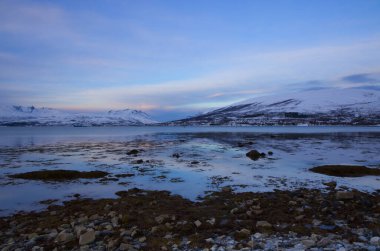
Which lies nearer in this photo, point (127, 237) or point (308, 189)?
point (127, 237)

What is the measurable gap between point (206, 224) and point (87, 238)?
182 inches

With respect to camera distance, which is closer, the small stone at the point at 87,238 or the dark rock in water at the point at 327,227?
the small stone at the point at 87,238

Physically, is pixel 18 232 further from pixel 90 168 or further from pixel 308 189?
pixel 90 168

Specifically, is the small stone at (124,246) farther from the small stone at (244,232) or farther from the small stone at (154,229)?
the small stone at (244,232)

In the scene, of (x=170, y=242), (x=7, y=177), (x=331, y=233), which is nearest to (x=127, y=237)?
(x=170, y=242)

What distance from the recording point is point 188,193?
21.4 metres

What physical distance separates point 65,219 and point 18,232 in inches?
81.4

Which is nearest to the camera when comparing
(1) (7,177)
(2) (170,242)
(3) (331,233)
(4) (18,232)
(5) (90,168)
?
(2) (170,242)

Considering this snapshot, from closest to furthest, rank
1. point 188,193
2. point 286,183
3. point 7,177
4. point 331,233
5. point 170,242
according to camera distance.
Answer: point 170,242 → point 331,233 → point 188,193 → point 286,183 → point 7,177

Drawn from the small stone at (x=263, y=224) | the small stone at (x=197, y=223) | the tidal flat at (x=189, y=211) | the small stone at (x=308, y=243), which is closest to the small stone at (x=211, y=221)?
the tidal flat at (x=189, y=211)

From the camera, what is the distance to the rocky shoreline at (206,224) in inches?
455

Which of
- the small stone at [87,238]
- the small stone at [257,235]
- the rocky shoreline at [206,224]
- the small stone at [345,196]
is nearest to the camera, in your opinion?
the rocky shoreline at [206,224]

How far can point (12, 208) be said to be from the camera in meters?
18.2

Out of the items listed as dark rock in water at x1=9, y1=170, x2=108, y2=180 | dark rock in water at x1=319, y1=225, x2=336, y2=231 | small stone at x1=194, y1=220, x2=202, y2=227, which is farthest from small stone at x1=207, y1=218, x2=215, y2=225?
dark rock in water at x1=9, y1=170, x2=108, y2=180
